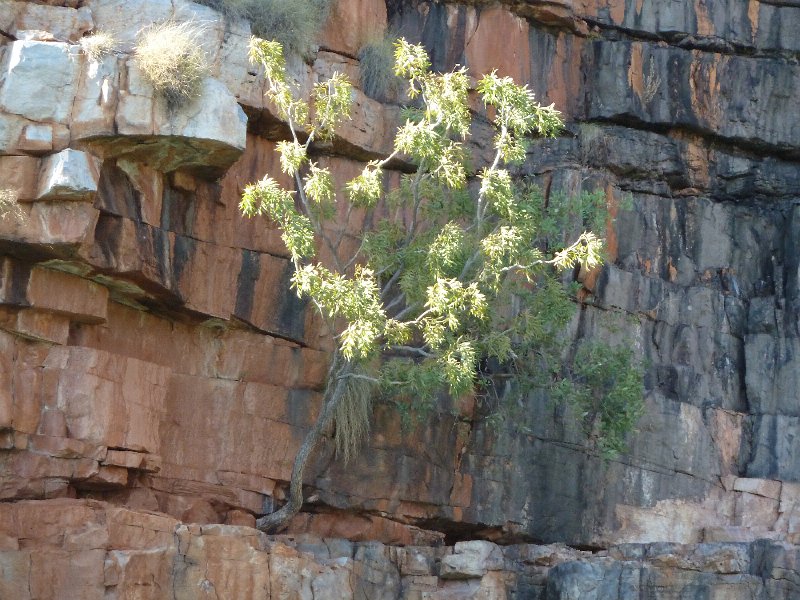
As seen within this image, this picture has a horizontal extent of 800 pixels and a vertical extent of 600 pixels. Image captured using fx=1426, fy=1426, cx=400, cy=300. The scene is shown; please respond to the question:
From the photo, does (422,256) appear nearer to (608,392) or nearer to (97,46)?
(608,392)

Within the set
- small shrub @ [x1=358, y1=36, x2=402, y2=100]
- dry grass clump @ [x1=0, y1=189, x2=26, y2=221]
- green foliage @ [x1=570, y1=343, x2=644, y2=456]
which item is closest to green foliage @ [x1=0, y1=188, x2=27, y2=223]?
dry grass clump @ [x1=0, y1=189, x2=26, y2=221]

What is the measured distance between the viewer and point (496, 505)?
19.2 metres

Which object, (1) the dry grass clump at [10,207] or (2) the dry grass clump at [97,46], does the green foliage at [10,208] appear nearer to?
(1) the dry grass clump at [10,207]

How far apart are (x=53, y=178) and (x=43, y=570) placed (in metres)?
4.24

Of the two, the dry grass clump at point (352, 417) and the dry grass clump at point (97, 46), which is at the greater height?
the dry grass clump at point (97, 46)

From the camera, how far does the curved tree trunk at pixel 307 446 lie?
17172mm

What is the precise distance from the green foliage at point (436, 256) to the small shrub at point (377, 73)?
1.40 metres

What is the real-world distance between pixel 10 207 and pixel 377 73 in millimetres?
6328

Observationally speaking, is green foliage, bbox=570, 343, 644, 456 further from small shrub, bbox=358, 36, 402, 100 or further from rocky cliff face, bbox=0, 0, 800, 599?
small shrub, bbox=358, 36, 402, 100

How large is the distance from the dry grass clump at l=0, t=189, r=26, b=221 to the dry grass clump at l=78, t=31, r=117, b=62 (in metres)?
1.87

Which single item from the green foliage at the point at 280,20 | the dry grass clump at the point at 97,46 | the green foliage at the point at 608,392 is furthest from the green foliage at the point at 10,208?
the green foliage at the point at 608,392

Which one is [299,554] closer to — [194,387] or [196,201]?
[194,387]

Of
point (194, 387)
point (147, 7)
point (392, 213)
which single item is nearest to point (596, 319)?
point (392, 213)

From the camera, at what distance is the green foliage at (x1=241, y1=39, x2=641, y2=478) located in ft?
53.6
